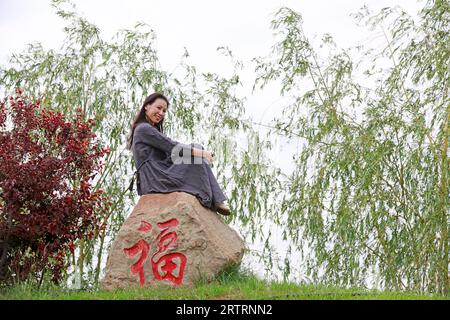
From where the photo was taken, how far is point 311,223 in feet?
23.5

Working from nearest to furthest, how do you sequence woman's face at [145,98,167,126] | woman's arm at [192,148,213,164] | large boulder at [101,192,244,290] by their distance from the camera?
large boulder at [101,192,244,290]
woman's arm at [192,148,213,164]
woman's face at [145,98,167,126]

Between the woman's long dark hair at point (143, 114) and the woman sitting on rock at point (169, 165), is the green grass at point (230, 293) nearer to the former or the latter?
the woman sitting on rock at point (169, 165)

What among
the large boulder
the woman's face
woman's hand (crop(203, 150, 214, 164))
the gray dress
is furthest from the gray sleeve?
the large boulder

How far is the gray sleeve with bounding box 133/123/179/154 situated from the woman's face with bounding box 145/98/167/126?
11cm

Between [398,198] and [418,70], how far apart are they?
1.31 meters

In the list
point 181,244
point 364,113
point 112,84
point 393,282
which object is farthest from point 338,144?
point 112,84

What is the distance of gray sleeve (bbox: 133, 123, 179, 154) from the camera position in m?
5.88

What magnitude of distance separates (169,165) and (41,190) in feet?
3.87

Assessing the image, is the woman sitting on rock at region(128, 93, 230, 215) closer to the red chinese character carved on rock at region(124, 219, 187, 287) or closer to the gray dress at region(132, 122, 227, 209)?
the gray dress at region(132, 122, 227, 209)

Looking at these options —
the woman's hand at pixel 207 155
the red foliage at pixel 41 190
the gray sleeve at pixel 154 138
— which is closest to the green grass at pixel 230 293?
the red foliage at pixel 41 190

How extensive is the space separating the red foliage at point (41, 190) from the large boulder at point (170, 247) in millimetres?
775

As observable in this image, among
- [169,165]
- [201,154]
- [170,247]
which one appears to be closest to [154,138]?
[169,165]

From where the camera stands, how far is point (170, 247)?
18.4 feet
